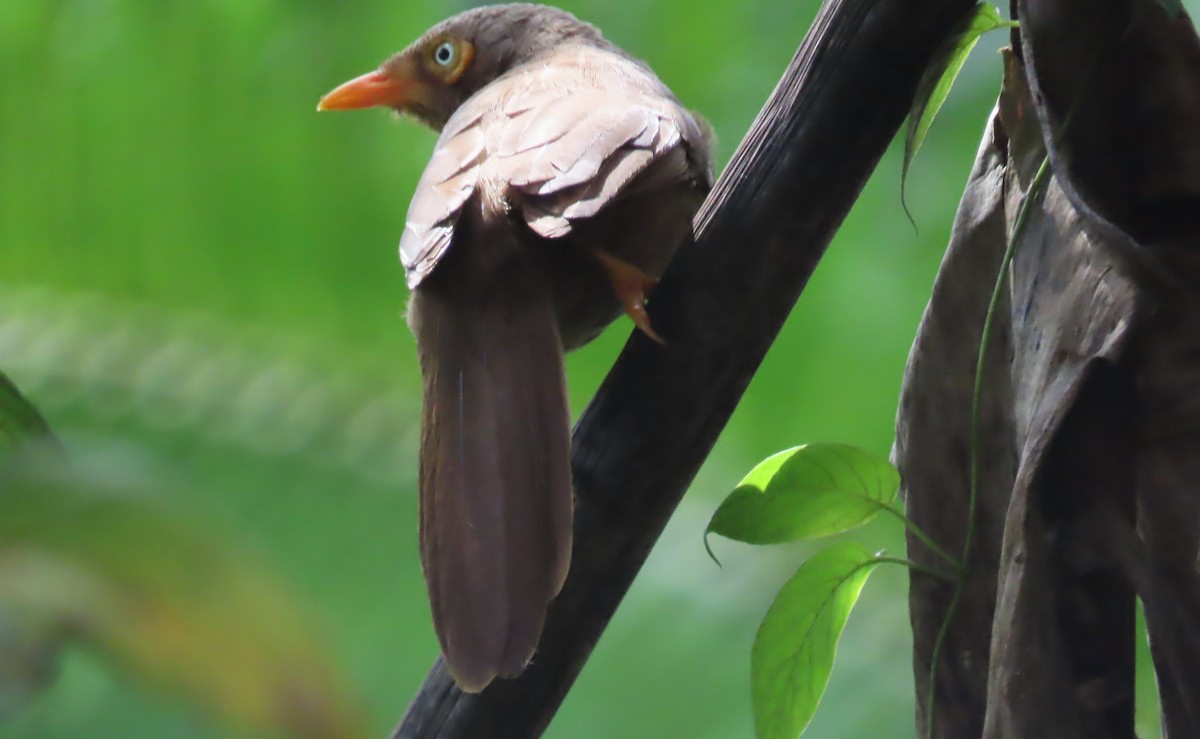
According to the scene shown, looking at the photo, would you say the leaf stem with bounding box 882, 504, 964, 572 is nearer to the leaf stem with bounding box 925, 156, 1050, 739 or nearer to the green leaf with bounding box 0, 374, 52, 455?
the leaf stem with bounding box 925, 156, 1050, 739

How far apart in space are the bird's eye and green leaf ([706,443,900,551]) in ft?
5.07

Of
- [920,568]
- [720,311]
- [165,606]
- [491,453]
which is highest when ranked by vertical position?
[720,311]

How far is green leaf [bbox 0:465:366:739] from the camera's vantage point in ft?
7.42

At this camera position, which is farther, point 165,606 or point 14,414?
point 165,606

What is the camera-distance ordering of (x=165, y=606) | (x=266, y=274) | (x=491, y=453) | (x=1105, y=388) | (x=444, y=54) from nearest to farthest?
(x=1105, y=388) → (x=491, y=453) → (x=165, y=606) → (x=444, y=54) → (x=266, y=274)

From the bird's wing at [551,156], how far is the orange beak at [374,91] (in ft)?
2.48

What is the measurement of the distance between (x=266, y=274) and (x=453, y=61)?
713 millimetres

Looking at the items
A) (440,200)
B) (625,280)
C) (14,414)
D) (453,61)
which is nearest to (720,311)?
(625,280)

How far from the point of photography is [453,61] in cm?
257

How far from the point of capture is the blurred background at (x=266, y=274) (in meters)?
2.63

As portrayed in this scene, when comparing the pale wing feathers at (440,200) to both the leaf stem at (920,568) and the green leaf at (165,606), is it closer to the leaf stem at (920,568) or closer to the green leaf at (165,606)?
the leaf stem at (920,568)

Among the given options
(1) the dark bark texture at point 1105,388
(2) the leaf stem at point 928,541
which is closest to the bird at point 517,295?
(2) the leaf stem at point 928,541

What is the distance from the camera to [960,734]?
1293 mm

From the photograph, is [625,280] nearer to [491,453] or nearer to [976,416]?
[491,453]
